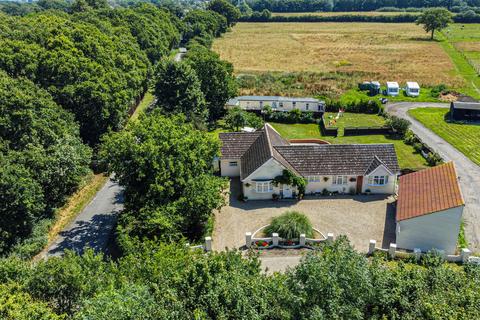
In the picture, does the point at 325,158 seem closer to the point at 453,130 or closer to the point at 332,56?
the point at 453,130

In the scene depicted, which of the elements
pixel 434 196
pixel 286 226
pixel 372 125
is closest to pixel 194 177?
pixel 286 226

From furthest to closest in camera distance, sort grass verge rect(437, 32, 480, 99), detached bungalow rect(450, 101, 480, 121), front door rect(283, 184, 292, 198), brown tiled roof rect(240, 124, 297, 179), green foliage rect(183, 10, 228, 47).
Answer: green foliage rect(183, 10, 228, 47) → grass verge rect(437, 32, 480, 99) → detached bungalow rect(450, 101, 480, 121) → front door rect(283, 184, 292, 198) → brown tiled roof rect(240, 124, 297, 179)

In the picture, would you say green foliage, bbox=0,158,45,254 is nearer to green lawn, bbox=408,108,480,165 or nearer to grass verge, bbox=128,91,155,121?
grass verge, bbox=128,91,155,121

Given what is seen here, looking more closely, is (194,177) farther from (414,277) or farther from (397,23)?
(397,23)

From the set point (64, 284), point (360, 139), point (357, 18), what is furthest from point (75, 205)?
point (357, 18)

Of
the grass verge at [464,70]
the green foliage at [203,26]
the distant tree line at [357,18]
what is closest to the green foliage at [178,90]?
the grass verge at [464,70]

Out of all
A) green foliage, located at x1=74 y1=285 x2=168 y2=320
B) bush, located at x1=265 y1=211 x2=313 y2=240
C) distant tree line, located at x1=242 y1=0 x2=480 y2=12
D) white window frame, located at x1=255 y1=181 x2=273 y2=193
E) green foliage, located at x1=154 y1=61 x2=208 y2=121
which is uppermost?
distant tree line, located at x1=242 y1=0 x2=480 y2=12

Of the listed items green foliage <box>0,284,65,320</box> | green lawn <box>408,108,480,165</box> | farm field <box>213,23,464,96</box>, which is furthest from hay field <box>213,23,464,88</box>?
green foliage <box>0,284,65,320</box>
